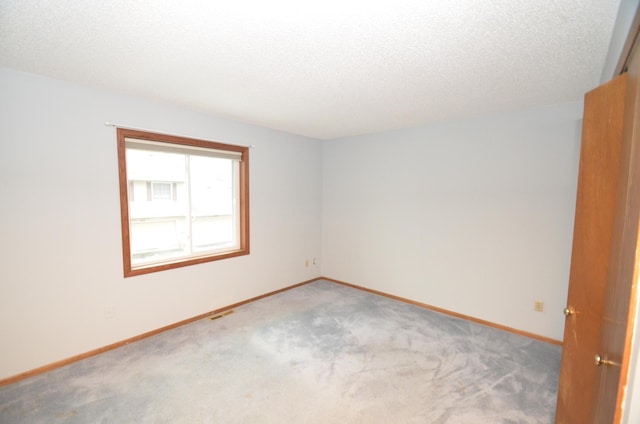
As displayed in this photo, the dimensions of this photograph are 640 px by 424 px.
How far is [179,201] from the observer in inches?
127

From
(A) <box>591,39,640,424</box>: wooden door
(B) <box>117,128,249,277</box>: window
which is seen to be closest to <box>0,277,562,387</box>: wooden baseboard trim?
(B) <box>117,128,249,277</box>: window

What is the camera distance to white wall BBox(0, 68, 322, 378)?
207 cm

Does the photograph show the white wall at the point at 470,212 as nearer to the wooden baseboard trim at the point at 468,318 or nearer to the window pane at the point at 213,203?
the wooden baseboard trim at the point at 468,318

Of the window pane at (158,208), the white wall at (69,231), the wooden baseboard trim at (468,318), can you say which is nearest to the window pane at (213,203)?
the window pane at (158,208)

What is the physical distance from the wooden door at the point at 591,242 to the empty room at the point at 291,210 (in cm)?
1

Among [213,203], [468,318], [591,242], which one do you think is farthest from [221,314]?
[591,242]

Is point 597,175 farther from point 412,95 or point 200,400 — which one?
point 200,400

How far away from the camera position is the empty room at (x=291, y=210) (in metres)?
1.36

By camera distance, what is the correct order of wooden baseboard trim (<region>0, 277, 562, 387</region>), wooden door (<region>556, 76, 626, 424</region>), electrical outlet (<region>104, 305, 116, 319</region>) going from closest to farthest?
wooden door (<region>556, 76, 626, 424</region>) → wooden baseboard trim (<region>0, 277, 562, 387</region>) → electrical outlet (<region>104, 305, 116, 319</region>)

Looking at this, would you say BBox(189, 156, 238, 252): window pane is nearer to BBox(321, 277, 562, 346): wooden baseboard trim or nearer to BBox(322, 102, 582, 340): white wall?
BBox(322, 102, 582, 340): white wall

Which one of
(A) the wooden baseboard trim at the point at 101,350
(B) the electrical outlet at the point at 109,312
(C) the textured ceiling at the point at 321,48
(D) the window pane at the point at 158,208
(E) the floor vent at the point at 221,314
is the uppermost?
(C) the textured ceiling at the point at 321,48

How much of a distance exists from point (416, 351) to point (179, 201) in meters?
2.98

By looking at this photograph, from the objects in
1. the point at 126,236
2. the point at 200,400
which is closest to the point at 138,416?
the point at 200,400

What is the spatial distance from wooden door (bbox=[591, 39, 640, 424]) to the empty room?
16mm
